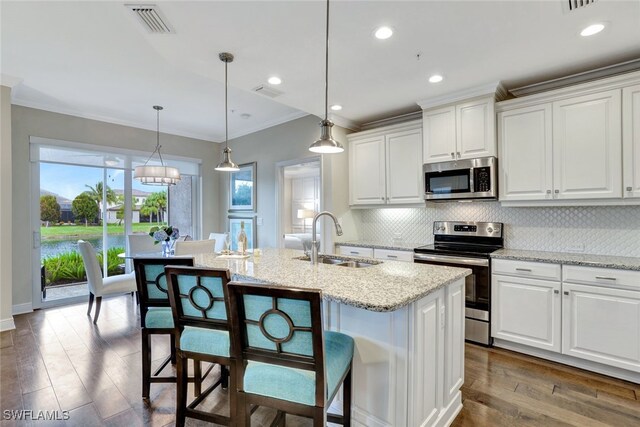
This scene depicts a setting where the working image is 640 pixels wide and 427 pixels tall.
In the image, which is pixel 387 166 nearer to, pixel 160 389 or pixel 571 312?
pixel 571 312

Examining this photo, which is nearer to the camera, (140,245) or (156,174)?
(156,174)

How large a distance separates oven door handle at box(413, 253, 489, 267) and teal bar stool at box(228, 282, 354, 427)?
7.17 ft

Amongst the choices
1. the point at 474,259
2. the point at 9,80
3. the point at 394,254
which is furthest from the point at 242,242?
the point at 9,80

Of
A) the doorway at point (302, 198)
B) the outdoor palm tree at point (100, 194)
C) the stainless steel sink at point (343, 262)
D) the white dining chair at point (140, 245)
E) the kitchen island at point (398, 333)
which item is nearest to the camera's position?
the kitchen island at point (398, 333)

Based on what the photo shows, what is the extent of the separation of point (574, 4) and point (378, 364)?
2.45m

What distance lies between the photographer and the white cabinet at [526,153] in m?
2.91

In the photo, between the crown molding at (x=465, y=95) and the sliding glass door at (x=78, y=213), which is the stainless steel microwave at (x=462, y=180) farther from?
the sliding glass door at (x=78, y=213)

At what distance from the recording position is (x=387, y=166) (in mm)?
4020

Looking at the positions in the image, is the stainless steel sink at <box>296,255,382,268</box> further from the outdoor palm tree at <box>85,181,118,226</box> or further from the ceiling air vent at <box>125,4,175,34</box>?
the outdoor palm tree at <box>85,181,118,226</box>

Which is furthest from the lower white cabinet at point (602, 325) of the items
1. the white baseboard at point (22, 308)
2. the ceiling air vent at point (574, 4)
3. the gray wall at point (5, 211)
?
the white baseboard at point (22, 308)

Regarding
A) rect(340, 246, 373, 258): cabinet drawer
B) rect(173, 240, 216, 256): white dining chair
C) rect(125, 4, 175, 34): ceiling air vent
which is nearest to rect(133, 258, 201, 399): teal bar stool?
rect(125, 4, 175, 34): ceiling air vent

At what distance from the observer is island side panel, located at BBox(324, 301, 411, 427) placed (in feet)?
5.07

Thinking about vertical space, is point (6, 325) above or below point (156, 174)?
below

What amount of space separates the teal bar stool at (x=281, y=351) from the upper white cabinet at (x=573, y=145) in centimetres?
275
